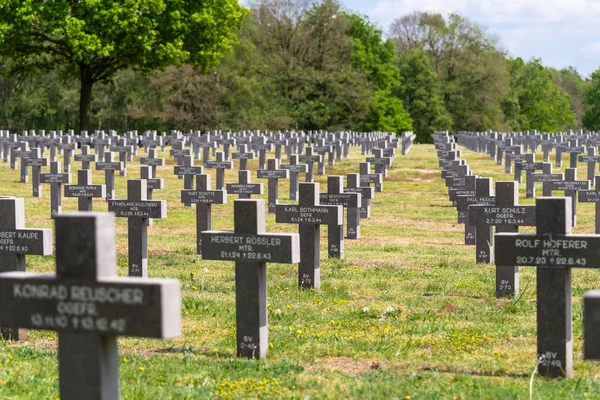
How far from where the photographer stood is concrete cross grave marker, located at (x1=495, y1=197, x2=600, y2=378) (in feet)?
27.3

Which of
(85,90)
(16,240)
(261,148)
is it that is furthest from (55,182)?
(85,90)

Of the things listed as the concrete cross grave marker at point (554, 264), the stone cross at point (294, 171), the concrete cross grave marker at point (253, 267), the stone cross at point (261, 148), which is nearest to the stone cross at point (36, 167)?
the stone cross at point (294, 171)

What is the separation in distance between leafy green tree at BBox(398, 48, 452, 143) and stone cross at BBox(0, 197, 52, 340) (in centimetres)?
9134

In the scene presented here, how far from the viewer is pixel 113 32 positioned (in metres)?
53.4

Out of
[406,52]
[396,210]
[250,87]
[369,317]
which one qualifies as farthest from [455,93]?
[369,317]

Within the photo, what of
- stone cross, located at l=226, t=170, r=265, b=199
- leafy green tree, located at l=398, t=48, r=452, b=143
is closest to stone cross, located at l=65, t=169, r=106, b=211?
stone cross, located at l=226, t=170, r=265, b=199

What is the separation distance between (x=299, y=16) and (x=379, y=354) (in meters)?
83.9

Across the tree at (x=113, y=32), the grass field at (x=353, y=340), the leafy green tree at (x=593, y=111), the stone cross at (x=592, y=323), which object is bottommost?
the grass field at (x=353, y=340)

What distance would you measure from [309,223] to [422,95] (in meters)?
89.7

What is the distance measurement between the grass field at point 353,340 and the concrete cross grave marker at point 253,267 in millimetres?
205

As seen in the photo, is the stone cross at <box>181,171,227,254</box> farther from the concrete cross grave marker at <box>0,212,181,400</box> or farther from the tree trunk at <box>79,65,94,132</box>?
the tree trunk at <box>79,65,94,132</box>

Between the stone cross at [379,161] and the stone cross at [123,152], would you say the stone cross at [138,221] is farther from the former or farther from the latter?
the stone cross at [123,152]

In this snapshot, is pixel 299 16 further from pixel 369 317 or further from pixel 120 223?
pixel 369 317

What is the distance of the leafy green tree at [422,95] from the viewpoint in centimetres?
10081
